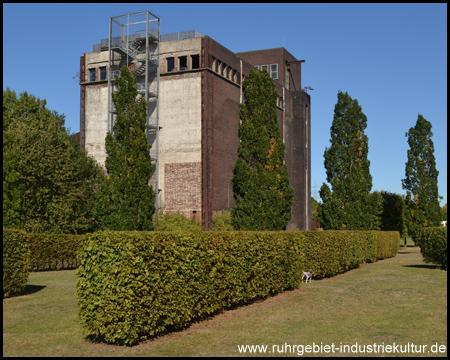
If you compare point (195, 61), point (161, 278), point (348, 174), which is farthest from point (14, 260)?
point (195, 61)

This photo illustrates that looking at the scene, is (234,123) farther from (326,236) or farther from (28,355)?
(28,355)

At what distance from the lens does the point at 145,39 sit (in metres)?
53.0

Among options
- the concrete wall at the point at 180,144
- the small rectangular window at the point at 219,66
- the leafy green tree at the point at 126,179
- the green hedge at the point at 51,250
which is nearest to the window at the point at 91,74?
the concrete wall at the point at 180,144

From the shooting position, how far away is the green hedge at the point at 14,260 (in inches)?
725

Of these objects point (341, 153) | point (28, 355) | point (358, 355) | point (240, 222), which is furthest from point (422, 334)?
point (341, 153)

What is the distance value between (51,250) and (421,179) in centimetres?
3770

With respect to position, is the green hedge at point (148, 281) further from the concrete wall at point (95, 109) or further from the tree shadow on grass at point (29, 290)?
the concrete wall at point (95, 109)

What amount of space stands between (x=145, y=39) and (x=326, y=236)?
3483 centimetres

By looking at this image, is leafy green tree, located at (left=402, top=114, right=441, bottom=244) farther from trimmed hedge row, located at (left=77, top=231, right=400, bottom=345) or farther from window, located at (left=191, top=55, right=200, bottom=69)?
trimmed hedge row, located at (left=77, top=231, right=400, bottom=345)

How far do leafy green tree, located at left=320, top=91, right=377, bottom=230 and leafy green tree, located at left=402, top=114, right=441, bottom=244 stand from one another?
1031cm

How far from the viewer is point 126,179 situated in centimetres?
3756

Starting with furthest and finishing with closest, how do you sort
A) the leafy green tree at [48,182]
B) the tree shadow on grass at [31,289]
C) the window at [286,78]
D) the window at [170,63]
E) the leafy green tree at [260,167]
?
the window at [286,78] < the window at [170,63] < the leafy green tree at [48,182] < the leafy green tree at [260,167] < the tree shadow on grass at [31,289]

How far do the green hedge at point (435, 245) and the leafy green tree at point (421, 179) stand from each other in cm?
2332

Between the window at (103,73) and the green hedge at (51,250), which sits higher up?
the window at (103,73)
